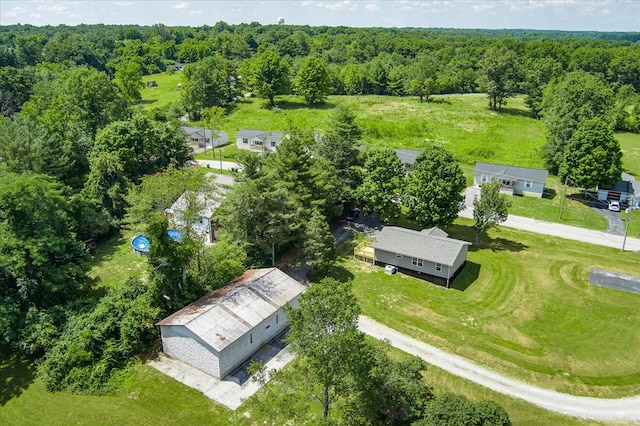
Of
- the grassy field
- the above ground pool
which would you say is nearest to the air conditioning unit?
the grassy field

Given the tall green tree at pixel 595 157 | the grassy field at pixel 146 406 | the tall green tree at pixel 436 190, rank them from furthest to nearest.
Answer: the tall green tree at pixel 595 157 < the tall green tree at pixel 436 190 < the grassy field at pixel 146 406

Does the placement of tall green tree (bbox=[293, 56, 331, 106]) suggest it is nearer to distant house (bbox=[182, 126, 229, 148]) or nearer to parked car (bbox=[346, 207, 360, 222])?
distant house (bbox=[182, 126, 229, 148])

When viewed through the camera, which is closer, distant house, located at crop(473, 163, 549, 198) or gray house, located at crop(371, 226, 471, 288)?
gray house, located at crop(371, 226, 471, 288)

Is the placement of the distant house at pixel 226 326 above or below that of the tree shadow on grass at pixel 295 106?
below

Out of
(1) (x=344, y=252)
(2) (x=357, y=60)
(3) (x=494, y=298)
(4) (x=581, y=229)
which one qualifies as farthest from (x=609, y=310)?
(2) (x=357, y=60)

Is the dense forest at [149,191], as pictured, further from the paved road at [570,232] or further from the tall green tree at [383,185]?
the paved road at [570,232]

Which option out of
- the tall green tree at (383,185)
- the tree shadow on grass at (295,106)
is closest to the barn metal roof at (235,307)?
the tall green tree at (383,185)

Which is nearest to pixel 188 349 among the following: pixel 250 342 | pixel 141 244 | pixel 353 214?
pixel 250 342
